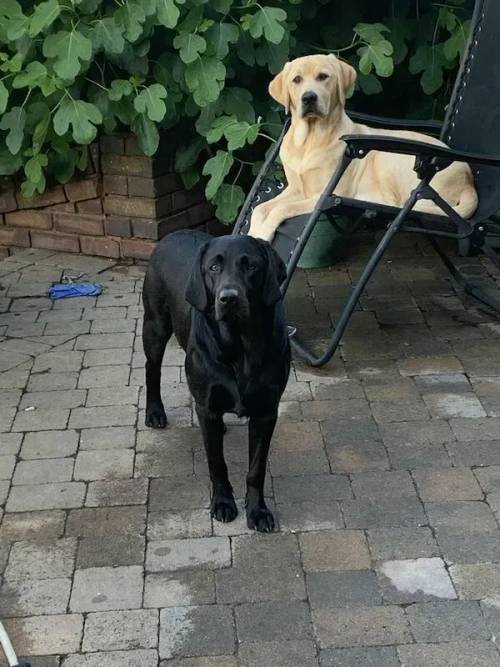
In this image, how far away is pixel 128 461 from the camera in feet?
11.4

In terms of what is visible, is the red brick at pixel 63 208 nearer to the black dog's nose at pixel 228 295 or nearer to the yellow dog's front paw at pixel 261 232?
the yellow dog's front paw at pixel 261 232

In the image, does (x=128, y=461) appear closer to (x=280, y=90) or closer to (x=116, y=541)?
(x=116, y=541)

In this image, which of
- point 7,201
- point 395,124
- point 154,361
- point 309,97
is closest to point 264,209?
point 309,97

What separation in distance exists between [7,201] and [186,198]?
120 cm

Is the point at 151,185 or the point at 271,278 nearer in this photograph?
the point at 271,278

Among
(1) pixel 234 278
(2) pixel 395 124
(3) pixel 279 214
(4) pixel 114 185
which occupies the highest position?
(1) pixel 234 278

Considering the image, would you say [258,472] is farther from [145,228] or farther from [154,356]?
[145,228]

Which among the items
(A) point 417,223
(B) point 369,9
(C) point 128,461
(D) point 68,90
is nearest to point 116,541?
(C) point 128,461

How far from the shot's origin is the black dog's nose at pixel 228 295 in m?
2.61

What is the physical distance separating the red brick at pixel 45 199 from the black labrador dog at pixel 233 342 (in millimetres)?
2741

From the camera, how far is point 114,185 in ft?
18.4

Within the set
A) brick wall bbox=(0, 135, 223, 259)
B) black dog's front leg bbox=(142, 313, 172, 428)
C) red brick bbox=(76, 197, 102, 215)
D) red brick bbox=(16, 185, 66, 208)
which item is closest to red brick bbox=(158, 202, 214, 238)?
brick wall bbox=(0, 135, 223, 259)

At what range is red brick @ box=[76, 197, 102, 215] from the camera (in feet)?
18.7

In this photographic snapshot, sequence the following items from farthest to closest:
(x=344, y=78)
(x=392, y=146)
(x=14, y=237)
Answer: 1. (x=14, y=237)
2. (x=344, y=78)
3. (x=392, y=146)
